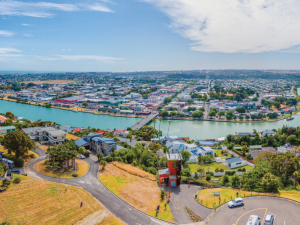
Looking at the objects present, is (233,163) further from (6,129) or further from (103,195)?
(6,129)

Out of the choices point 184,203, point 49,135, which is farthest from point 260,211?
point 49,135

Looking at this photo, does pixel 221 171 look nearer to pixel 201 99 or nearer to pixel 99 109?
pixel 99 109

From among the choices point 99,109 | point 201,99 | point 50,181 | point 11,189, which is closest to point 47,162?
point 50,181

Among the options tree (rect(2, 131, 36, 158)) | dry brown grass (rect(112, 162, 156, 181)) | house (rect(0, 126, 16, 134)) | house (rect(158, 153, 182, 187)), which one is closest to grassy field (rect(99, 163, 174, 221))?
dry brown grass (rect(112, 162, 156, 181))

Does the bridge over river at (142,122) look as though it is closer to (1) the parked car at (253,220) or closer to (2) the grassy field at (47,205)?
(2) the grassy field at (47,205)

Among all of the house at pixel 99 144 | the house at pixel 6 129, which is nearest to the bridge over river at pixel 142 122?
the house at pixel 99 144
